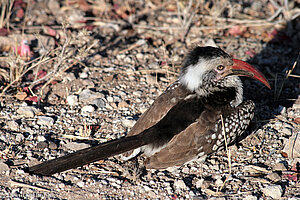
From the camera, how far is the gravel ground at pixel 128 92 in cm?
416

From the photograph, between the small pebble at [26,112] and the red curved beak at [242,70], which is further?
the small pebble at [26,112]

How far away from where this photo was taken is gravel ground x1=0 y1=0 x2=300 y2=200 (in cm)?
416

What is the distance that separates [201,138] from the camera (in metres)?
4.26

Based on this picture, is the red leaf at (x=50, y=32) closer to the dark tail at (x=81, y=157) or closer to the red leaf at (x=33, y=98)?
the red leaf at (x=33, y=98)

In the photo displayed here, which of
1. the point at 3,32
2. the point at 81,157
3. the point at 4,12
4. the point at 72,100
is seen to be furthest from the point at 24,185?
the point at 4,12

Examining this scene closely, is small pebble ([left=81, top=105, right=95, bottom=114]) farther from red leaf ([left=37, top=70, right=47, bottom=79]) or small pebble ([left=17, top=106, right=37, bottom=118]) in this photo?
red leaf ([left=37, top=70, right=47, bottom=79])

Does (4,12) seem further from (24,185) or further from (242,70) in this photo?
(242,70)

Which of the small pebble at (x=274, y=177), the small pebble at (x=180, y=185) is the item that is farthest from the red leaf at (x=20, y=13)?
the small pebble at (x=274, y=177)

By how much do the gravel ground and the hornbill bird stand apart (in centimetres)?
23

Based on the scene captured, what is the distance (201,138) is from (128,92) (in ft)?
5.42

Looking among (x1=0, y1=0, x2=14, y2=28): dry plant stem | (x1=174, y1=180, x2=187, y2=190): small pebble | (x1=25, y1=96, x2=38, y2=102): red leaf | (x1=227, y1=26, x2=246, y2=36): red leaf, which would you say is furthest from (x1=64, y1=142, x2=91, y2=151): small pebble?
(x1=227, y1=26, x2=246, y2=36): red leaf

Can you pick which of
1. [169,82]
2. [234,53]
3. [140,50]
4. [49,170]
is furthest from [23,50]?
[234,53]

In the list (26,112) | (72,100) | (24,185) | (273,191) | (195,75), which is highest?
(195,75)

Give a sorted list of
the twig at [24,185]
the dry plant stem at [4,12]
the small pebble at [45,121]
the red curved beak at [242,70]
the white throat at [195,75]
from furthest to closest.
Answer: the dry plant stem at [4,12] < the small pebble at [45,121] < the red curved beak at [242,70] < the white throat at [195,75] < the twig at [24,185]
